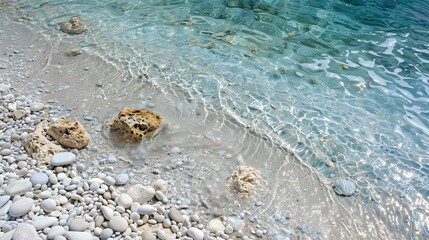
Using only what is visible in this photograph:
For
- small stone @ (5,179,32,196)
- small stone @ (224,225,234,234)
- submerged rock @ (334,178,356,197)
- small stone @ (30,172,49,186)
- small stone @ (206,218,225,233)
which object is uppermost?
small stone @ (5,179,32,196)

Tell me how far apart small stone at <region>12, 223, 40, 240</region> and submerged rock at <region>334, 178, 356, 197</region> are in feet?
8.67

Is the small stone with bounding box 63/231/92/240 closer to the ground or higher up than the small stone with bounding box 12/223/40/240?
closer to the ground

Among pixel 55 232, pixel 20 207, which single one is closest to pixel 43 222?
pixel 55 232

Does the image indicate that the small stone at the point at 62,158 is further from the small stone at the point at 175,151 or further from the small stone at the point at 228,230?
the small stone at the point at 228,230

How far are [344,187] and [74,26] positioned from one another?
4.82 metres

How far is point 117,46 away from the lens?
220 inches

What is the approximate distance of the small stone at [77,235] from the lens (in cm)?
263

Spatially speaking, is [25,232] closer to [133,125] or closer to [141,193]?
[141,193]

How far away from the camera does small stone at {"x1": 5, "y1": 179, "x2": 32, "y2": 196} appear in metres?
2.95

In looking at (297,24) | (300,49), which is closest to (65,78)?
(300,49)

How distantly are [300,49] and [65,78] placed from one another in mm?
3515

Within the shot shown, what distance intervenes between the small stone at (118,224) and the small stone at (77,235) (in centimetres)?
18

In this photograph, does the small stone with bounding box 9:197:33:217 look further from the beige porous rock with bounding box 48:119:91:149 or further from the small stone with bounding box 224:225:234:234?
the small stone with bounding box 224:225:234:234

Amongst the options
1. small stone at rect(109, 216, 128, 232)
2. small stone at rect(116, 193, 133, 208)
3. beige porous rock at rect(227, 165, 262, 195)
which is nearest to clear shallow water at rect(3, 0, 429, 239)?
beige porous rock at rect(227, 165, 262, 195)
